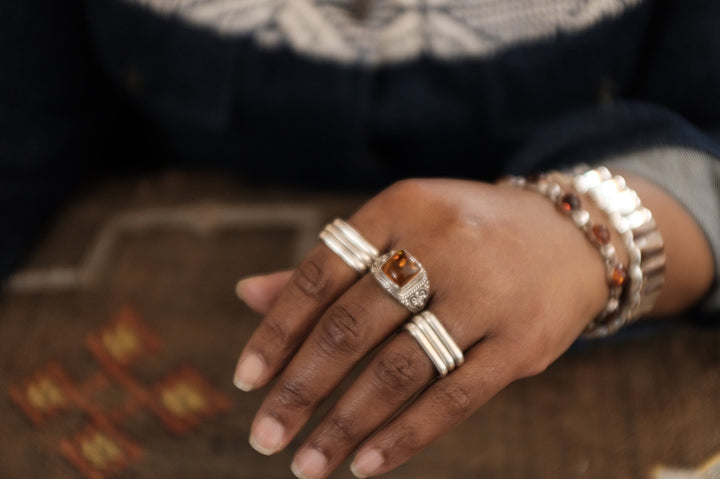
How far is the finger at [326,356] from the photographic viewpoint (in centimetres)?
43

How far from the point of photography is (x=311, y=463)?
417mm

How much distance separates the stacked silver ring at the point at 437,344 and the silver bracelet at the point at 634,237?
0.54ft

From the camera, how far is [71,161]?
0.74 meters

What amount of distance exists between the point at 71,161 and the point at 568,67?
2.01 feet

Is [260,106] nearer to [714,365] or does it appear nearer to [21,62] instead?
[21,62]

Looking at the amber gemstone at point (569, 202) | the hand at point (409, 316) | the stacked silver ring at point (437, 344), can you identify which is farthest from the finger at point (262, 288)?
the amber gemstone at point (569, 202)

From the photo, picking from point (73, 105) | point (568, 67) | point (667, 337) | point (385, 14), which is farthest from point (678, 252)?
point (73, 105)

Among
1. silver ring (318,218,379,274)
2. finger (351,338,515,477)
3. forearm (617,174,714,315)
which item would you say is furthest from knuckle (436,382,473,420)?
forearm (617,174,714,315)

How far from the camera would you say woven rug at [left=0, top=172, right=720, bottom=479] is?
52 centimetres

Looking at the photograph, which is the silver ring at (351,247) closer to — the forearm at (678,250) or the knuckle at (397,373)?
the knuckle at (397,373)

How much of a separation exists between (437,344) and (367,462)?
98 mm

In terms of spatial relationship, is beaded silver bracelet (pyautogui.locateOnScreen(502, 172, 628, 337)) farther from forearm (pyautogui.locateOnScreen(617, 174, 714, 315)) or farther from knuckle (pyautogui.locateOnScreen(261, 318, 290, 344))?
knuckle (pyautogui.locateOnScreen(261, 318, 290, 344))

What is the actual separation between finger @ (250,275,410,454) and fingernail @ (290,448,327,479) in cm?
2

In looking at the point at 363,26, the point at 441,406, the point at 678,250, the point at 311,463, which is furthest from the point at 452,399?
the point at 363,26
